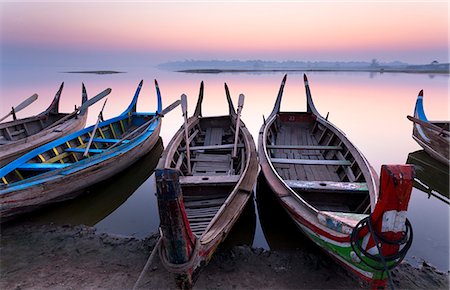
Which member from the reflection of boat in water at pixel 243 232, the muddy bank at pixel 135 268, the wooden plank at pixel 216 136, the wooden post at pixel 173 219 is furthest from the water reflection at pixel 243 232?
the wooden plank at pixel 216 136

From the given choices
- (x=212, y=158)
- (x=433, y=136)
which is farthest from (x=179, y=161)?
(x=433, y=136)

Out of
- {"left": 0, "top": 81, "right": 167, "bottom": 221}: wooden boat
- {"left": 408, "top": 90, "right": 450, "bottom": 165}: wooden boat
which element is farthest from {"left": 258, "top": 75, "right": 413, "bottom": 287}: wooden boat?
{"left": 0, "top": 81, "right": 167, "bottom": 221}: wooden boat

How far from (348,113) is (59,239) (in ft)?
68.3

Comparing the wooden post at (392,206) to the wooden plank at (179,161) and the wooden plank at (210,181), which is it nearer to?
the wooden plank at (210,181)

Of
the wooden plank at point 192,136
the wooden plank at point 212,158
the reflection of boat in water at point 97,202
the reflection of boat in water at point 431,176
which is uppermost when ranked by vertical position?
the wooden plank at point 192,136

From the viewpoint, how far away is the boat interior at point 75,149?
20.8ft

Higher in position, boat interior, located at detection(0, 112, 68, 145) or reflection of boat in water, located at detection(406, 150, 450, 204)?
boat interior, located at detection(0, 112, 68, 145)

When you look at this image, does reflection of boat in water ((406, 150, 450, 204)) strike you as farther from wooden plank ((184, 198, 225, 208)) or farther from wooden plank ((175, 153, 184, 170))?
wooden plank ((175, 153, 184, 170))

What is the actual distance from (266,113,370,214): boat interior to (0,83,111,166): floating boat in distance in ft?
23.9

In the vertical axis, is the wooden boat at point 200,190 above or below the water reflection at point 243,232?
above

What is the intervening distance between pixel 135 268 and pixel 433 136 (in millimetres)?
11034

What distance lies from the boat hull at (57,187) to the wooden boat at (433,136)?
10354 mm

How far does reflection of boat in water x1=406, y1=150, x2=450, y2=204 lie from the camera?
8.01m

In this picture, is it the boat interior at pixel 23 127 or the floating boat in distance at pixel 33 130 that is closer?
the floating boat in distance at pixel 33 130
